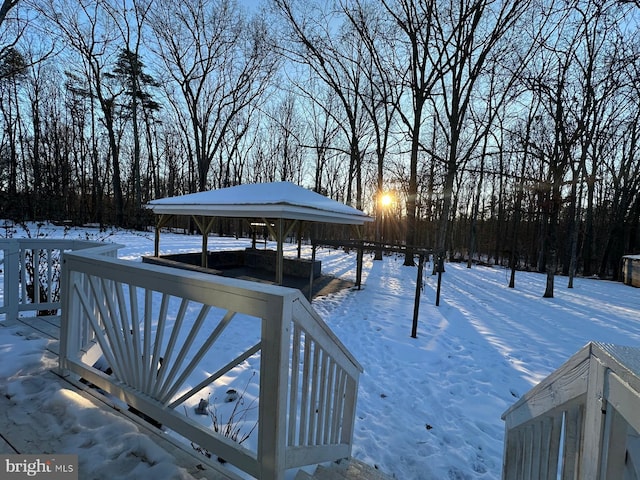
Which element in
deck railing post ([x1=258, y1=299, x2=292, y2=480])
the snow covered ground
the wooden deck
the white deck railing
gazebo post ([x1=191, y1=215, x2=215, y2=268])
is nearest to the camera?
the white deck railing

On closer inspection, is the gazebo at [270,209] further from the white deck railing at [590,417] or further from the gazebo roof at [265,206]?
the white deck railing at [590,417]

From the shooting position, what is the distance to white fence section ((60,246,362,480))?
1354 mm

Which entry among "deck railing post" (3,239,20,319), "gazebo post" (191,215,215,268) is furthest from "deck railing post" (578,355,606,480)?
"gazebo post" (191,215,215,268)

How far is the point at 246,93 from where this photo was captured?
20.5m

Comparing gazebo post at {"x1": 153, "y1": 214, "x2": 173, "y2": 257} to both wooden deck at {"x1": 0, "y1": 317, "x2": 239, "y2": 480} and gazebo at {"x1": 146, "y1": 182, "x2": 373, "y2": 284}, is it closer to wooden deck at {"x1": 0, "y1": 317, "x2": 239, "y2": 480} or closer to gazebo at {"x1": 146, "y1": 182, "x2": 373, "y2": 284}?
gazebo at {"x1": 146, "y1": 182, "x2": 373, "y2": 284}

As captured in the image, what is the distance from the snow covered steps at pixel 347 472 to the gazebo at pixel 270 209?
16.5ft

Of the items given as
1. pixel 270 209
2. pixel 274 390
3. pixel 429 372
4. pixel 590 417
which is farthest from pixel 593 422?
pixel 270 209

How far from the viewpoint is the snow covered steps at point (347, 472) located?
2029 mm

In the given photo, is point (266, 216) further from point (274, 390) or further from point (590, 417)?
point (590, 417)

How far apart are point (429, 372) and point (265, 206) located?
4.82 metres

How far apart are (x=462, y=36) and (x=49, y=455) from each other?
49.5 ft

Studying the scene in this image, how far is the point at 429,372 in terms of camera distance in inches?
170

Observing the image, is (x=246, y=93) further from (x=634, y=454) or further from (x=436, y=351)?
(x=634, y=454)

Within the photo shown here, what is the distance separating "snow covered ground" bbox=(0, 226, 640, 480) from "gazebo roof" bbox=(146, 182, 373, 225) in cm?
224
